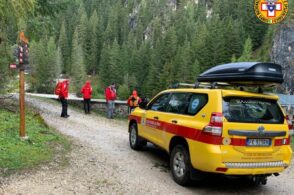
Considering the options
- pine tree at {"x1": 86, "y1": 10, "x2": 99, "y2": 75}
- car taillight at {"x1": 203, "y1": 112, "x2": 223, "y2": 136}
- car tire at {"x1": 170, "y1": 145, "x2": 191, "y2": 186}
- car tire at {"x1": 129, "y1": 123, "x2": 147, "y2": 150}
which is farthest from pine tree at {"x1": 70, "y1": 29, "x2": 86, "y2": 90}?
car taillight at {"x1": 203, "y1": 112, "x2": 223, "y2": 136}

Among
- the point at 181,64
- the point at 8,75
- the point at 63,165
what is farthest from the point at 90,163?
the point at 181,64

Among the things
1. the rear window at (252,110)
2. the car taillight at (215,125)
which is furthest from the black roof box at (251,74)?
the car taillight at (215,125)

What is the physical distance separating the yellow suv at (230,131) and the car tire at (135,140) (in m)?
2.46

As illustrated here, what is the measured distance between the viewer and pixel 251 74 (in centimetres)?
670

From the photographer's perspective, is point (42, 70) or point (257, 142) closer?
point (257, 142)

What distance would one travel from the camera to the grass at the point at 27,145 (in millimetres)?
7648

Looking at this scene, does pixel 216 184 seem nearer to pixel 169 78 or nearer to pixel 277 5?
pixel 277 5

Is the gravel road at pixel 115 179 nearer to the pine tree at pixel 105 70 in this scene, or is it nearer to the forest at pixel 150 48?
the forest at pixel 150 48

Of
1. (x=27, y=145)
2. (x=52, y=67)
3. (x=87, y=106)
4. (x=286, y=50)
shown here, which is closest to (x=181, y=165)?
(x=27, y=145)

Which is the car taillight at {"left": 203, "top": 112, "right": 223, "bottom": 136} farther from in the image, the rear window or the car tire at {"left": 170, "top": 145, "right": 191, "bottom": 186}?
the car tire at {"left": 170, "top": 145, "right": 191, "bottom": 186}

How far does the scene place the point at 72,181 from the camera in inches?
277

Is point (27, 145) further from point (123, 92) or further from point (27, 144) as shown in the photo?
point (123, 92)

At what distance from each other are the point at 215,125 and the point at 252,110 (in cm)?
89

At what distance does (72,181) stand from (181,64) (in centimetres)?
6700
